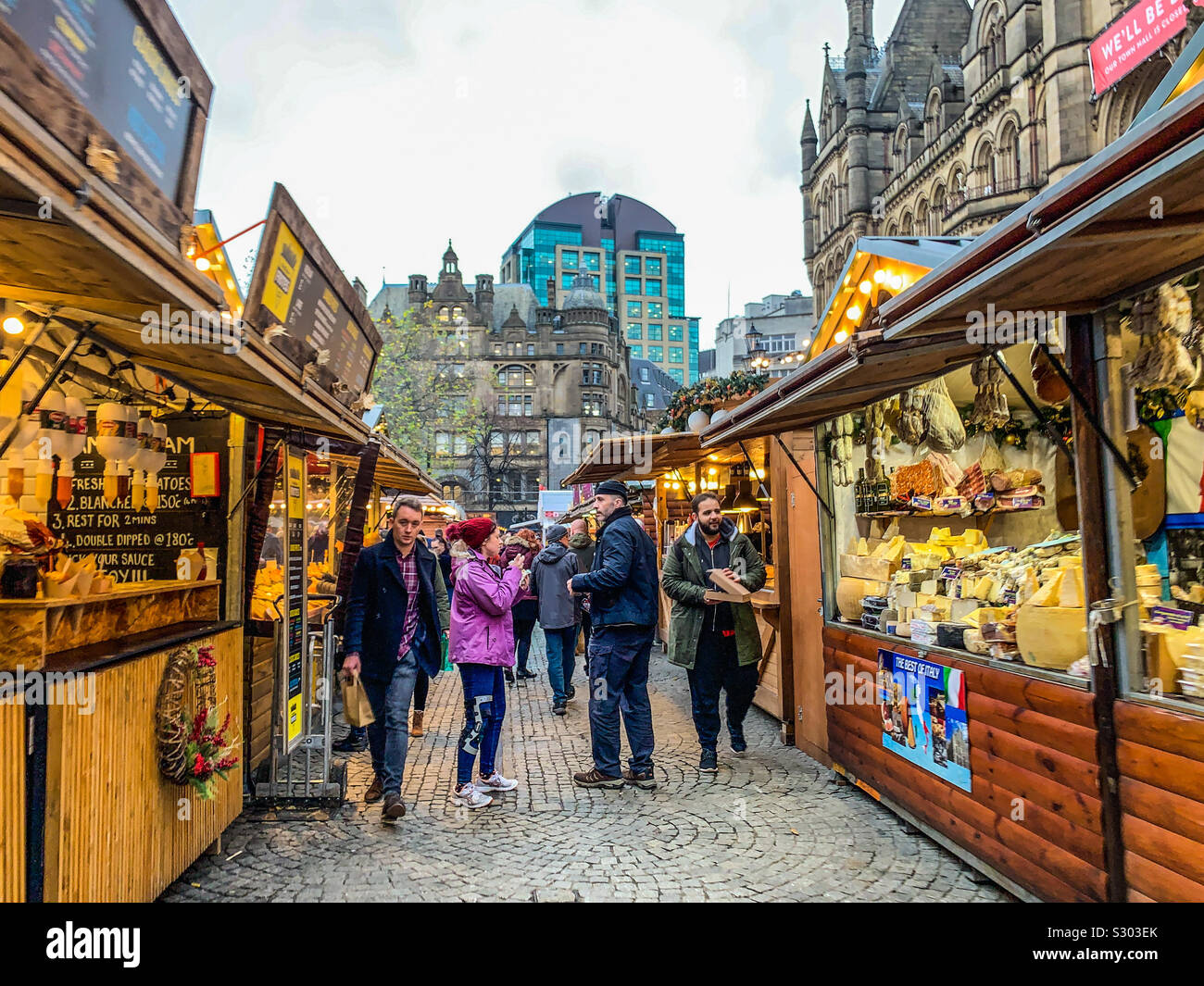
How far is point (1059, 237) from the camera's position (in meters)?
2.45

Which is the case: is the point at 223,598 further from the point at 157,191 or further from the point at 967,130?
the point at 967,130

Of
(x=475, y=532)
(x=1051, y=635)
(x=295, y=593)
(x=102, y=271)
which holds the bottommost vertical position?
(x=1051, y=635)

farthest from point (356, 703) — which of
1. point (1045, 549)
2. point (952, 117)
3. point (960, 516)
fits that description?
point (952, 117)

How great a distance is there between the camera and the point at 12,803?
106 inches

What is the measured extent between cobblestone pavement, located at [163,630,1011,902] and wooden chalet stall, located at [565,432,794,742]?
1.48 meters

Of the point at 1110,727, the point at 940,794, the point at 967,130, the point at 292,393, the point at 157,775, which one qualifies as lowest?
the point at 940,794

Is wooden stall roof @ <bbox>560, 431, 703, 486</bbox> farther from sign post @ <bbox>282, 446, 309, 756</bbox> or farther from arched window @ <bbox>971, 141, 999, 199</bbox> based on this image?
arched window @ <bbox>971, 141, 999, 199</bbox>

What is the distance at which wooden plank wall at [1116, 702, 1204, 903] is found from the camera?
2.67 m

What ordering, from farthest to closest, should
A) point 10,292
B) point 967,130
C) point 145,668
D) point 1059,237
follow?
point 967,130 < point 145,668 < point 10,292 < point 1059,237

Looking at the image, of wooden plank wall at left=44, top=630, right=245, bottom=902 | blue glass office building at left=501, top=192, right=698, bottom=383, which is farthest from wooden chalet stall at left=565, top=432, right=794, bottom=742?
blue glass office building at left=501, top=192, right=698, bottom=383

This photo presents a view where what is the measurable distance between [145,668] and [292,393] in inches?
59.2

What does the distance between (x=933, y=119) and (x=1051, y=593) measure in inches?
1510

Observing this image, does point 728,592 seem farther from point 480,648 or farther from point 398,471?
point 398,471

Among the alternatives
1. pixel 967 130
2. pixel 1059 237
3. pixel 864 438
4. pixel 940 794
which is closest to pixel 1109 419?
pixel 1059 237
